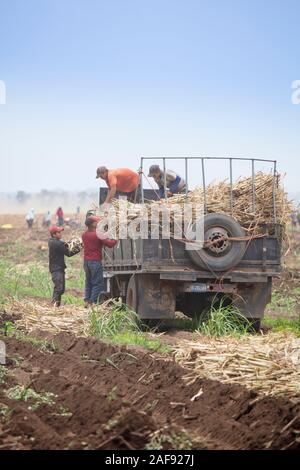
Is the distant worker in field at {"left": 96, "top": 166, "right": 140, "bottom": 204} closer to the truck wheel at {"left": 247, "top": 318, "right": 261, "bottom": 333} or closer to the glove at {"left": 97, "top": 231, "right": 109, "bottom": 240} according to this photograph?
the glove at {"left": 97, "top": 231, "right": 109, "bottom": 240}

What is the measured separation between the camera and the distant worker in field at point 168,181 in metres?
14.5

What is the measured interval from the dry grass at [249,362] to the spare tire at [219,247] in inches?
70.1

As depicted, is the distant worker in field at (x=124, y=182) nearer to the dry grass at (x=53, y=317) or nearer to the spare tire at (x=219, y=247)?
the dry grass at (x=53, y=317)

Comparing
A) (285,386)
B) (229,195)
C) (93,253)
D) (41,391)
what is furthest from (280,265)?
(41,391)

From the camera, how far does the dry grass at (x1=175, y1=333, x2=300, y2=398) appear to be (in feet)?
28.7

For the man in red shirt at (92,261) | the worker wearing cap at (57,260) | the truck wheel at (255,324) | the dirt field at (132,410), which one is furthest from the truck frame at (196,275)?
the worker wearing cap at (57,260)

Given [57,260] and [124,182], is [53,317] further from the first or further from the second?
[124,182]

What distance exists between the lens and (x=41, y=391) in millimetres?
8539

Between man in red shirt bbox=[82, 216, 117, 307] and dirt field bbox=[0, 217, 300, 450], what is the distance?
14.3 feet

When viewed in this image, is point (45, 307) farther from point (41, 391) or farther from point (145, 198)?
point (41, 391)

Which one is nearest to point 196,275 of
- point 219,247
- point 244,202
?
point 219,247
